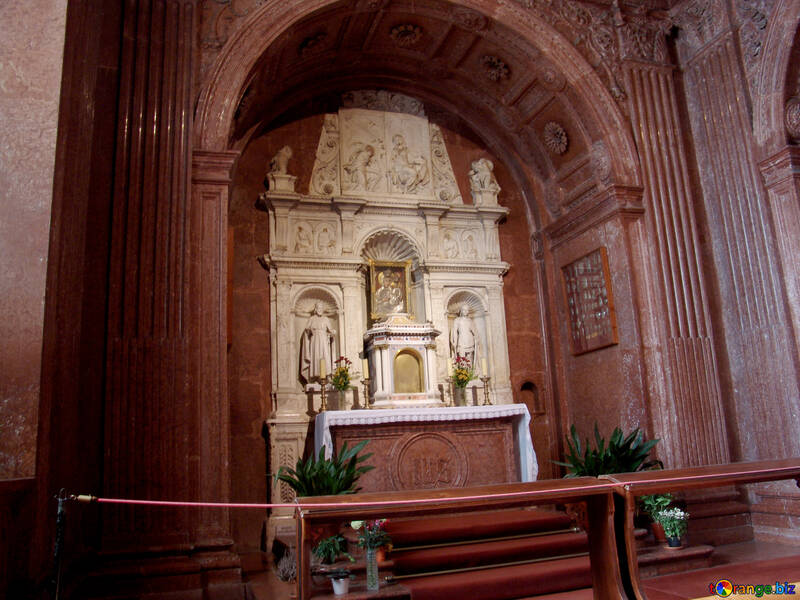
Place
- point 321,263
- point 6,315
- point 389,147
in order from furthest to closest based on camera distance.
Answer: point 389,147 < point 321,263 < point 6,315

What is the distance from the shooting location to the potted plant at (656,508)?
6.08m

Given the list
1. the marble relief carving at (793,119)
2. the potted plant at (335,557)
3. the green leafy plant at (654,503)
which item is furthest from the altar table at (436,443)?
the marble relief carving at (793,119)

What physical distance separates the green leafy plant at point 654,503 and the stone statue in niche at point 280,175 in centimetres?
569

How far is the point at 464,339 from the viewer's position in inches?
356

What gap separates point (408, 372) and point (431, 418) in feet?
4.10

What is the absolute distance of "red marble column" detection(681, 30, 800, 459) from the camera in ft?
23.2

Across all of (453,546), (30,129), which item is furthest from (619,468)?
(30,129)

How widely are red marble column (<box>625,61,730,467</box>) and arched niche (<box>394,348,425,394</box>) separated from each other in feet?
9.02

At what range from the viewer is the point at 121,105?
6.21 meters

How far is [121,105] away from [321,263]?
3254mm

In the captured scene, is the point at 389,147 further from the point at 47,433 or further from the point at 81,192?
the point at 47,433

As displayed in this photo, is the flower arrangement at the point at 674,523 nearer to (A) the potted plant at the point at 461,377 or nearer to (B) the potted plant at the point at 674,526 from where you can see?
(B) the potted plant at the point at 674,526

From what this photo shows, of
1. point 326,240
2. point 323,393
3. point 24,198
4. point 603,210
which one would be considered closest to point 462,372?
point 323,393

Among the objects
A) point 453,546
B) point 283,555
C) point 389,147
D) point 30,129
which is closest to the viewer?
point 30,129
